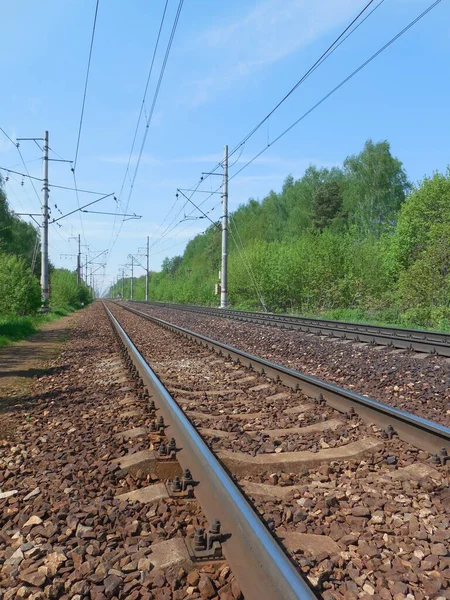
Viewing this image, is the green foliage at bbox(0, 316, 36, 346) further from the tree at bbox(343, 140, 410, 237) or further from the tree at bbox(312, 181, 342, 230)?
the tree at bbox(312, 181, 342, 230)

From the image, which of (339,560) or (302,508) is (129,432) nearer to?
(302,508)

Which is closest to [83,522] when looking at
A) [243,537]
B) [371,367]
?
[243,537]

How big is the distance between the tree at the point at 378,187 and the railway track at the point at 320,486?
4775 centimetres

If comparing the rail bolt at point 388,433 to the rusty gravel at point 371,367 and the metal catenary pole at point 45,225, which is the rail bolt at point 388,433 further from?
the metal catenary pole at point 45,225

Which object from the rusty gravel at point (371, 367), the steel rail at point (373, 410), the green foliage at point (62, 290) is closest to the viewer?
the steel rail at point (373, 410)

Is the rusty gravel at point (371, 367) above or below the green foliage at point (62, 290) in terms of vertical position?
below

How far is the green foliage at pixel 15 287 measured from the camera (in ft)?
72.8

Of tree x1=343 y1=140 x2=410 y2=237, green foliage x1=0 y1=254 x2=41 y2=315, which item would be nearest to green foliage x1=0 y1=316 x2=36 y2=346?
green foliage x1=0 y1=254 x2=41 y2=315

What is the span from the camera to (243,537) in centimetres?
239

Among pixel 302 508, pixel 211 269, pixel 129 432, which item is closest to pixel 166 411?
pixel 129 432

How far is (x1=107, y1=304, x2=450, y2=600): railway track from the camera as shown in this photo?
2.36m

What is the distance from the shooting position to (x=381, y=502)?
3.23 meters

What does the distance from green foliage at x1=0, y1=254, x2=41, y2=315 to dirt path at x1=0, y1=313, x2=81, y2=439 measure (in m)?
6.39

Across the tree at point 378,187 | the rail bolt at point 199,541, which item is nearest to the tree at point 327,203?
the tree at point 378,187
